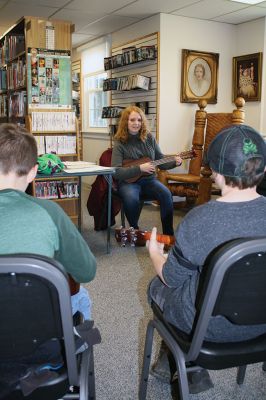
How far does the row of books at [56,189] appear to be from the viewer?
4.00 metres

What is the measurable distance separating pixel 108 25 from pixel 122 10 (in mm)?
797

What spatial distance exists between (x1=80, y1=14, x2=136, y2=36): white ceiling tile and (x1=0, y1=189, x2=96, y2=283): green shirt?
4784 millimetres

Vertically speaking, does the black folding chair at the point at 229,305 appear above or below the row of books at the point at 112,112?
below

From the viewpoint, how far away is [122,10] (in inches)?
196

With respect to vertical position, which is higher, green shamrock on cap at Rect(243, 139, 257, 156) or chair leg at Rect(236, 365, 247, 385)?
green shamrock on cap at Rect(243, 139, 257, 156)

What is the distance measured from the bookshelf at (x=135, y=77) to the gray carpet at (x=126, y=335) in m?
2.46

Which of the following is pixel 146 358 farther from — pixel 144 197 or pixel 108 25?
pixel 108 25

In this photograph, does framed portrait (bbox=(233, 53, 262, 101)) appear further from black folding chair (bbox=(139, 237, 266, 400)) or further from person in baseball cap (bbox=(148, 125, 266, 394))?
black folding chair (bbox=(139, 237, 266, 400))

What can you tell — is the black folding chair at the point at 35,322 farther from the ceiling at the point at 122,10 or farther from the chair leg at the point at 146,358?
the ceiling at the point at 122,10

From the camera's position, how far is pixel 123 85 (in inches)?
223

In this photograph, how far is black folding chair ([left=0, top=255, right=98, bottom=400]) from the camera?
85cm

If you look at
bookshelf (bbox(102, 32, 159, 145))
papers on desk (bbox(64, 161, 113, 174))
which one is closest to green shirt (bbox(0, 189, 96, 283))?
papers on desk (bbox(64, 161, 113, 174))

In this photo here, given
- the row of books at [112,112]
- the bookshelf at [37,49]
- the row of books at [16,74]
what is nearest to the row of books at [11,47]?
the bookshelf at [37,49]

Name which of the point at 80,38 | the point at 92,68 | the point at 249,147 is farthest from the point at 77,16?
the point at 249,147
